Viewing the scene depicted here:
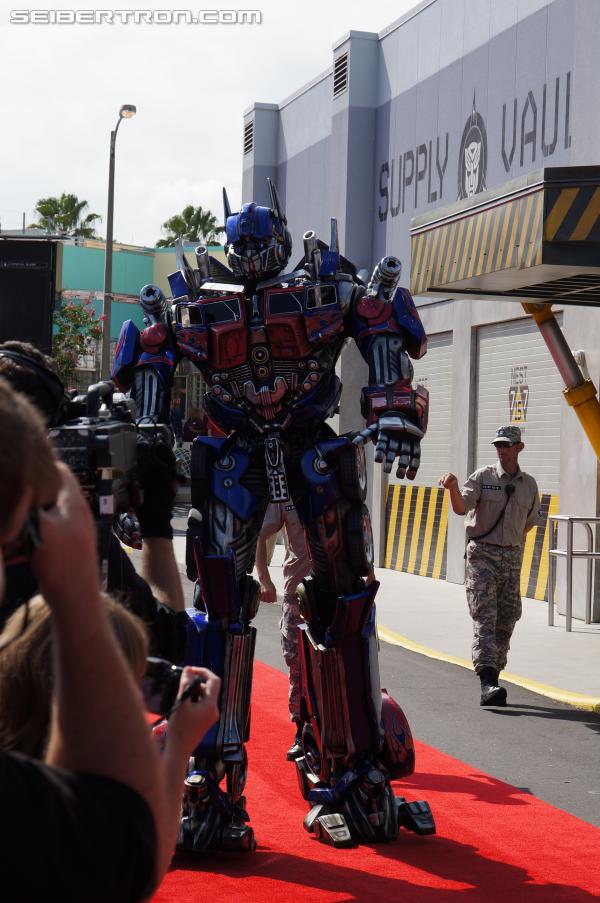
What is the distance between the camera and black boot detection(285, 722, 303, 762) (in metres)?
5.27

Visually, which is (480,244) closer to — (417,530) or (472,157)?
(472,157)

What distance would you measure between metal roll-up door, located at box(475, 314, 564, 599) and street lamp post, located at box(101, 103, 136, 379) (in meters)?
10.2

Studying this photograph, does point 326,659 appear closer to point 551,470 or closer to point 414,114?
point 551,470

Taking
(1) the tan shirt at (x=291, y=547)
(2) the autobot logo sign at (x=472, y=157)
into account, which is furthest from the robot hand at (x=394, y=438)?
(2) the autobot logo sign at (x=472, y=157)

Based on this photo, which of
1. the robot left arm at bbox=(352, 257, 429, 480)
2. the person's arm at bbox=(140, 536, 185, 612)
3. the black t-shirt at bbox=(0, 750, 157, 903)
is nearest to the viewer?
the black t-shirt at bbox=(0, 750, 157, 903)

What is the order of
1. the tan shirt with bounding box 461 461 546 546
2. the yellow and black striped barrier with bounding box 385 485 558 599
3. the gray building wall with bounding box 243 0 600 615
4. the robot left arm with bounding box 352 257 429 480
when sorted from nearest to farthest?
the robot left arm with bounding box 352 257 429 480 < the tan shirt with bounding box 461 461 546 546 < the gray building wall with bounding box 243 0 600 615 < the yellow and black striped barrier with bounding box 385 485 558 599

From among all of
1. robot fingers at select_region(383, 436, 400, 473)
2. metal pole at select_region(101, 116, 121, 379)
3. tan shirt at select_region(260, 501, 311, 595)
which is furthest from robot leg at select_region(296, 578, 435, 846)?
metal pole at select_region(101, 116, 121, 379)

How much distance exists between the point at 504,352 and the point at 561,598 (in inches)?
125

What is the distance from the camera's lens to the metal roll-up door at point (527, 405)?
41.1 feet

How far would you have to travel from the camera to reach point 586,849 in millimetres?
4660

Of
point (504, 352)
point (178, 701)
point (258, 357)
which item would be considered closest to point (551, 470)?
point (504, 352)

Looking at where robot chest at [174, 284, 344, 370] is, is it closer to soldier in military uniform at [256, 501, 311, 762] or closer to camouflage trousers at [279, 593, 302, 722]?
soldier in military uniform at [256, 501, 311, 762]

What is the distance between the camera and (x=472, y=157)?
14062 millimetres

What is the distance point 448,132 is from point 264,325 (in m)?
10.3
